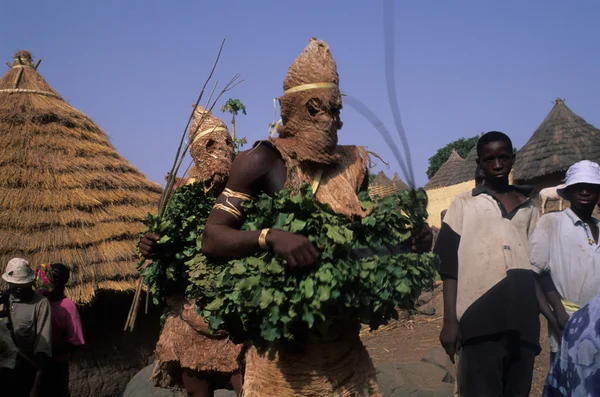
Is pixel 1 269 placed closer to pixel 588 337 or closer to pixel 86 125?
pixel 86 125

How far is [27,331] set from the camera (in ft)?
18.2

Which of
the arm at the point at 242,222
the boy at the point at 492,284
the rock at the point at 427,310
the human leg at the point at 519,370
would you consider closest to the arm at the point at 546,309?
the boy at the point at 492,284

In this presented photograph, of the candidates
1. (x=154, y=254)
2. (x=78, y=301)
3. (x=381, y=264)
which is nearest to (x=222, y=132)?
(x=154, y=254)

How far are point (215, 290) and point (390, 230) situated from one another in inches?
33.5

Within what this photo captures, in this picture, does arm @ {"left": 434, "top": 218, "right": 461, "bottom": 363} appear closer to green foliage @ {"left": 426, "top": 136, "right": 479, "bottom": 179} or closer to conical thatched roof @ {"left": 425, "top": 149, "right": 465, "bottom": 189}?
conical thatched roof @ {"left": 425, "top": 149, "right": 465, "bottom": 189}

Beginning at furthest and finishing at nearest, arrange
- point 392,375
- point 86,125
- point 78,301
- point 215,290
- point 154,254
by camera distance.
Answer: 1. point 86,125
2. point 78,301
3. point 392,375
4. point 154,254
5. point 215,290

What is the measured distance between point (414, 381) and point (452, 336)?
302cm

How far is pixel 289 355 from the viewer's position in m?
2.80

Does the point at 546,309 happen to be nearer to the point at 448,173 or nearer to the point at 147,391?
the point at 147,391

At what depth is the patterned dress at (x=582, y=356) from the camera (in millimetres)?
1944

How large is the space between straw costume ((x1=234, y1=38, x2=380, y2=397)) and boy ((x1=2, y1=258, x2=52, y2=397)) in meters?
3.35

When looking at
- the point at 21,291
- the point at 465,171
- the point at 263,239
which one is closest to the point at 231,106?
the point at 21,291

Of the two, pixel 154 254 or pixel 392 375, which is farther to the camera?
pixel 392 375

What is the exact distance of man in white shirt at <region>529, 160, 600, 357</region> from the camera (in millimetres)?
4457
